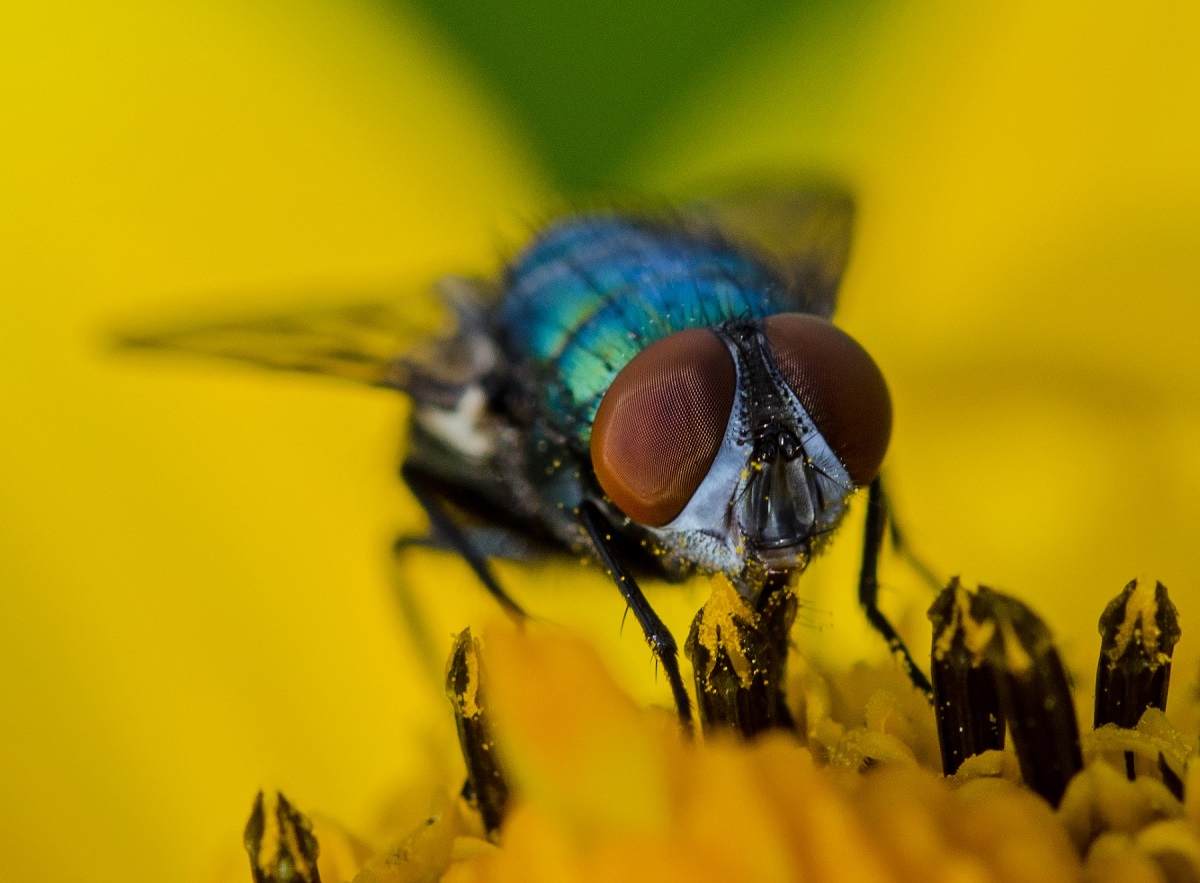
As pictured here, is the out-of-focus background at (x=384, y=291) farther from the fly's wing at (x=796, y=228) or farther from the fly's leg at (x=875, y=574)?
the fly's leg at (x=875, y=574)

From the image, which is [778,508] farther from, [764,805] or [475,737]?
[475,737]

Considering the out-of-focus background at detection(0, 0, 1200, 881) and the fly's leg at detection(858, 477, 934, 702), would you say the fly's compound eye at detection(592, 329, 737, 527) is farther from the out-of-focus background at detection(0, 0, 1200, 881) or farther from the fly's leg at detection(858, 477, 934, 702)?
the out-of-focus background at detection(0, 0, 1200, 881)

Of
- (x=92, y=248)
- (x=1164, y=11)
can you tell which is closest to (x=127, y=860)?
(x=92, y=248)

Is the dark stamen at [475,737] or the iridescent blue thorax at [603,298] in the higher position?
the iridescent blue thorax at [603,298]

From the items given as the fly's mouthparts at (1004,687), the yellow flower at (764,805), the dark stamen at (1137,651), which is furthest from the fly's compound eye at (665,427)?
the dark stamen at (1137,651)

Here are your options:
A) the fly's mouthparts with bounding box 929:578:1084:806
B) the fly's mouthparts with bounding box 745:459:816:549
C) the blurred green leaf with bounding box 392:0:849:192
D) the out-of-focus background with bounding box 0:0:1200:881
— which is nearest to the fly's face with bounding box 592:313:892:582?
the fly's mouthparts with bounding box 745:459:816:549

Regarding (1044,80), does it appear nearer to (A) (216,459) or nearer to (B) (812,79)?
(B) (812,79)

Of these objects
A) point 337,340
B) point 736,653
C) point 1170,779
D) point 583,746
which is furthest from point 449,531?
point 1170,779
